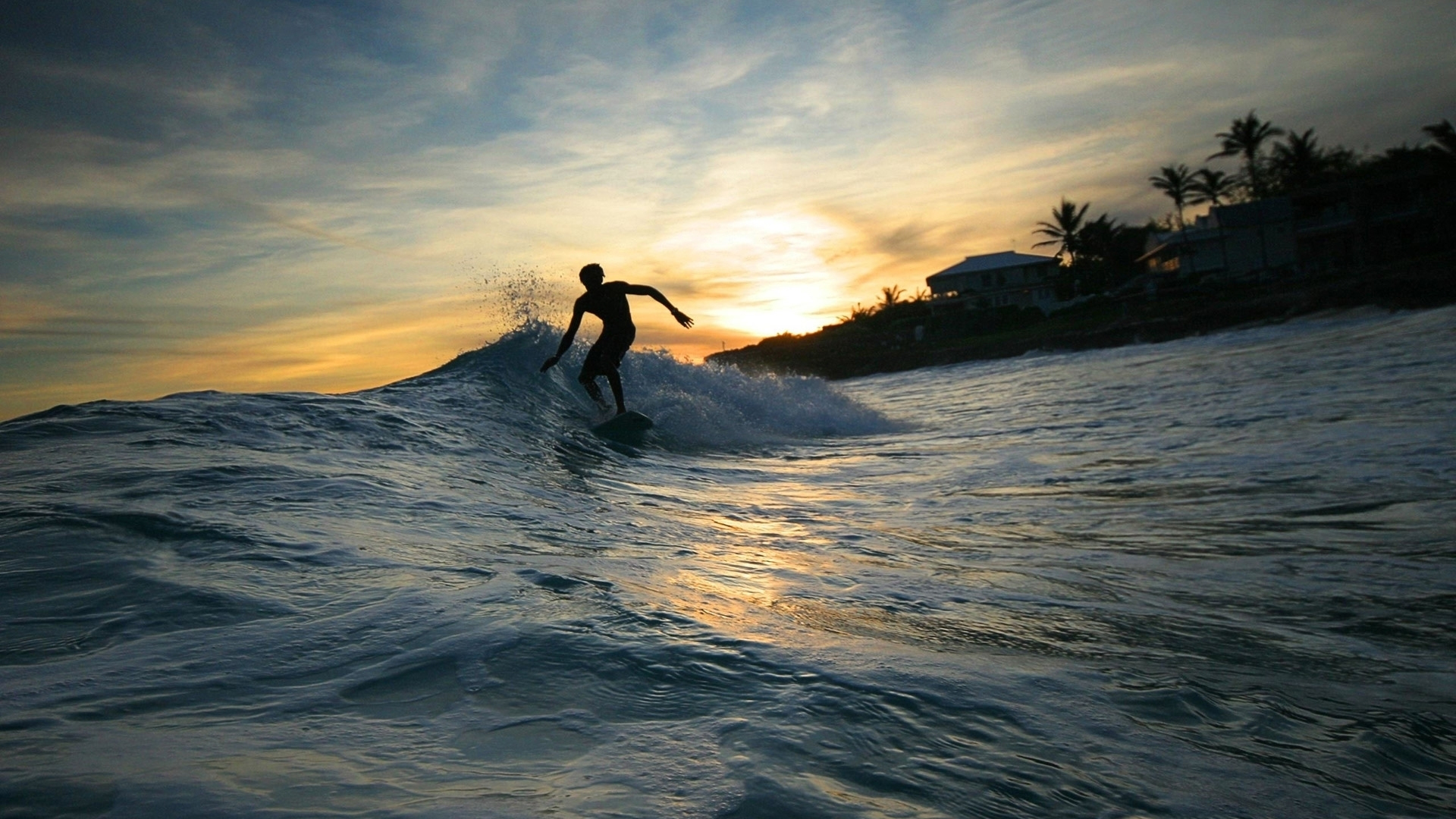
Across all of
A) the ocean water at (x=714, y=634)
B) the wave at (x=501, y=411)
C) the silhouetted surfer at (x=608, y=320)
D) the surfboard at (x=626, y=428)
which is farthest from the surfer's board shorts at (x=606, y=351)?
the ocean water at (x=714, y=634)

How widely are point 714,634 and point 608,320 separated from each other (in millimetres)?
7815

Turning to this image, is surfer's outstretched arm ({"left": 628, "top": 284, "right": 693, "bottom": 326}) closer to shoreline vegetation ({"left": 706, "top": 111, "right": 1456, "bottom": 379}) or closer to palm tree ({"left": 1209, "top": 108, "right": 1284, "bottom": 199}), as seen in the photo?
shoreline vegetation ({"left": 706, "top": 111, "right": 1456, "bottom": 379})

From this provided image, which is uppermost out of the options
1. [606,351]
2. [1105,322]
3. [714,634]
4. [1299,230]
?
[1299,230]

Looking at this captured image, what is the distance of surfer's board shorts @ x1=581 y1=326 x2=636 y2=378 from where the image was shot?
10078 millimetres

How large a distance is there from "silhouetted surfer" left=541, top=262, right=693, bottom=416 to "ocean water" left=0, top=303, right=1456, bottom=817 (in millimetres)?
3670

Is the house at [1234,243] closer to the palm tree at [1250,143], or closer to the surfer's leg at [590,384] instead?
the palm tree at [1250,143]

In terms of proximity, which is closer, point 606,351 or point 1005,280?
point 606,351

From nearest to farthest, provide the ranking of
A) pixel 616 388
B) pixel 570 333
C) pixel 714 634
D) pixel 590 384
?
pixel 714 634
pixel 570 333
pixel 616 388
pixel 590 384

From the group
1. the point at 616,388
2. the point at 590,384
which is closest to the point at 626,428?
the point at 616,388

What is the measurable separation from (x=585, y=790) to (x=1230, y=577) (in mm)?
2830

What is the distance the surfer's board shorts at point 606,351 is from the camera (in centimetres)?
1008

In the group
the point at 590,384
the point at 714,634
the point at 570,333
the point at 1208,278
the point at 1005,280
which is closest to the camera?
the point at 714,634

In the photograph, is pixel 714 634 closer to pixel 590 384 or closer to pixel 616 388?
pixel 616 388

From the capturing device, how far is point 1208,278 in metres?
43.0
